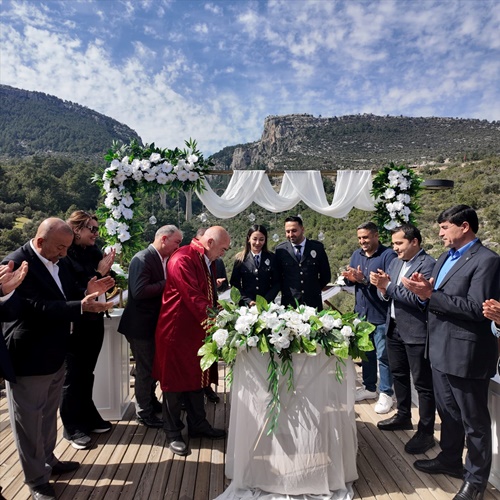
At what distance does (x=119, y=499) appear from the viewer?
251cm

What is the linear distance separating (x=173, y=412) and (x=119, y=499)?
72cm

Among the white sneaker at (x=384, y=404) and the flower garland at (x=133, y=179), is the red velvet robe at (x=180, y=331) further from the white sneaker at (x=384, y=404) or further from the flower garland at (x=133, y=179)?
the flower garland at (x=133, y=179)

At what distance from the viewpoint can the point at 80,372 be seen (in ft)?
10.5

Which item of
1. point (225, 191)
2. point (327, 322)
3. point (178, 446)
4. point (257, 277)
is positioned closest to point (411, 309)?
point (327, 322)

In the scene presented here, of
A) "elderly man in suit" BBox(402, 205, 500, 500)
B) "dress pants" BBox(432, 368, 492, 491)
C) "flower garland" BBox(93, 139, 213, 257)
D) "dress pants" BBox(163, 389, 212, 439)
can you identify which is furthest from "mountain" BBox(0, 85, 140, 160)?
"dress pants" BBox(432, 368, 492, 491)

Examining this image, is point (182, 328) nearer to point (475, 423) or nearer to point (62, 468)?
point (62, 468)

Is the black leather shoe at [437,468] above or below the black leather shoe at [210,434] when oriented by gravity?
above

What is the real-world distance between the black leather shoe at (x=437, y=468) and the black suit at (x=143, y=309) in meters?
2.34

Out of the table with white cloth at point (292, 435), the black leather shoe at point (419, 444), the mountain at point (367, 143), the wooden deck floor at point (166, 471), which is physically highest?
the mountain at point (367, 143)

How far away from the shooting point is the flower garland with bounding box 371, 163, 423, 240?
6.04 meters

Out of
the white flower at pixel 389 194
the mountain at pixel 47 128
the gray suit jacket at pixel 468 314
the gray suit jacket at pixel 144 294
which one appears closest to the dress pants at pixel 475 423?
the gray suit jacket at pixel 468 314

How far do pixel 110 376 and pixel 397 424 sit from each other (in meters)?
2.75

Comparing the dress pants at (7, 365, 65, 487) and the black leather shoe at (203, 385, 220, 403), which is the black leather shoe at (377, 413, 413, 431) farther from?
the dress pants at (7, 365, 65, 487)

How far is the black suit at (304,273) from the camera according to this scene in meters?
4.29
